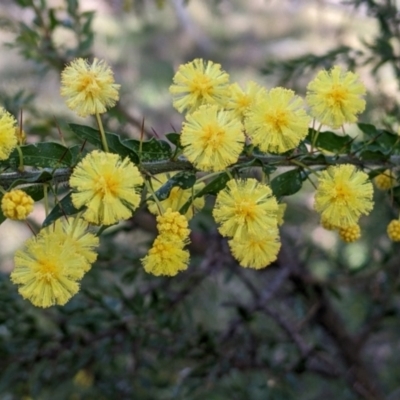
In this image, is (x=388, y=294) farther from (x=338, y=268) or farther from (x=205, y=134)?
(x=205, y=134)

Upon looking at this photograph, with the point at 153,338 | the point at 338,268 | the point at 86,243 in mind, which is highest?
the point at 338,268

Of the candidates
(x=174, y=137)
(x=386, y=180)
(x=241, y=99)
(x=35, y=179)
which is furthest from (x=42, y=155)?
(x=386, y=180)

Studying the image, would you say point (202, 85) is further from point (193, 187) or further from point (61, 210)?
point (61, 210)

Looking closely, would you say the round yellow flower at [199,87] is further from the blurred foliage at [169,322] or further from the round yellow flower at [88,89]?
the blurred foliage at [169,322]

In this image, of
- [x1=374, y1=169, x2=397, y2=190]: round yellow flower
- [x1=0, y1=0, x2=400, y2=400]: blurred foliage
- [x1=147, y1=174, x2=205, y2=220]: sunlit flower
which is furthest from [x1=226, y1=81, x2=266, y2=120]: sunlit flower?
[x1=0, y1=0, x2=400, y2=400]: blurred foliage

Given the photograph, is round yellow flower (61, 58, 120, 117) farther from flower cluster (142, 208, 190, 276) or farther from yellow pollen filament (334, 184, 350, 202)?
yellow pollen filament (334, 184, 350, 202)

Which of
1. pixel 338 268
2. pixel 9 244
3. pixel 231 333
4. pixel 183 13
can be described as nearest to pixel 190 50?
pixel 183 13

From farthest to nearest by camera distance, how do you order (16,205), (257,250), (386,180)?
Result: (386,180) < (257,250) < (16,205)

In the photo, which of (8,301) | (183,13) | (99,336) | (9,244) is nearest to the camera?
(8,301)
